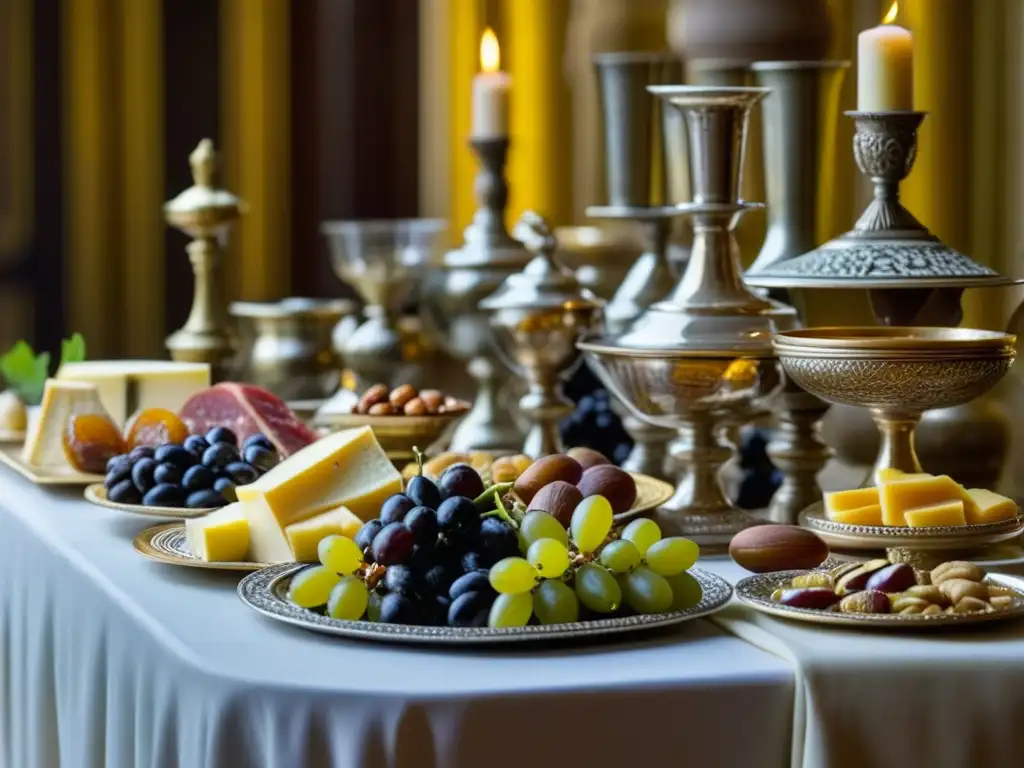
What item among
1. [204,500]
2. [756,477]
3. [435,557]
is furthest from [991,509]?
[204,500]

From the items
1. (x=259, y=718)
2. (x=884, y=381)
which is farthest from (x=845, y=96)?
(x=259, y=718)

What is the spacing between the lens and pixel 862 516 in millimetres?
1047

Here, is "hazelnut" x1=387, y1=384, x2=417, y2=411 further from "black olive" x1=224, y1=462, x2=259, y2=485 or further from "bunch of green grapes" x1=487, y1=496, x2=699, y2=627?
"bunch of green grapes" x1=487, y1=496, x2=699, y2=627

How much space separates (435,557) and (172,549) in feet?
0.93

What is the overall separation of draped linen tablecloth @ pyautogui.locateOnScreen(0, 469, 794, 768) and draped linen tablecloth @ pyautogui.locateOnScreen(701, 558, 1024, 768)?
0.02 meters

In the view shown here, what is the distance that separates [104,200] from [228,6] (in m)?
0.53

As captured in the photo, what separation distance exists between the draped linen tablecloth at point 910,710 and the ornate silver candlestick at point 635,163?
0.78 m

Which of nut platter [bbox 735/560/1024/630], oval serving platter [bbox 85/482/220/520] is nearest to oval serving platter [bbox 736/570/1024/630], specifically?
nut platter [bbox 735/560/1024/630]

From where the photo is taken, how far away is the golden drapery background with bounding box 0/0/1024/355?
342 cm

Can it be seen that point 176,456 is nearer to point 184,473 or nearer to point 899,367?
point 184,473

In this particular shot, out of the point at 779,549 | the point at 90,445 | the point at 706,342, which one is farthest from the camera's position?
the point at 90,445

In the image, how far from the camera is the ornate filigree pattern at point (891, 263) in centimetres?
117

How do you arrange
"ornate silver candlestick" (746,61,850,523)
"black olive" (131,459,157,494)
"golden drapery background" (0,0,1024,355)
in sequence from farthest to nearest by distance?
"golden drapery background" (0,0,1024,355) → "ornate silver candlestick" (746,61,850,523) → "black olive" (131,459,157,494)

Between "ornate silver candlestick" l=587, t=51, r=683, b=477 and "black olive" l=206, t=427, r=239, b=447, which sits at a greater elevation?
"ornate silver candlestick" l=587, t=51, r=683, b=477
